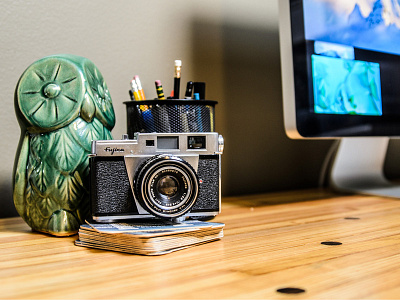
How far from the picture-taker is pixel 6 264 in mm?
446

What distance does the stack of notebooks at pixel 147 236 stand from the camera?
18.7 inches

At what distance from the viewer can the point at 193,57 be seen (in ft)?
2.97

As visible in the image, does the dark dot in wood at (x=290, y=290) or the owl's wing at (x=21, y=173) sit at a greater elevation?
the owl's wing at (x=21, y=173)

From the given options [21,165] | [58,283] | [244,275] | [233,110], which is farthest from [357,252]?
A: [233,110]

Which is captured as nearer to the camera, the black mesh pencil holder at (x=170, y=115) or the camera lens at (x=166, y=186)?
the camera lens at (x=166, y=186)

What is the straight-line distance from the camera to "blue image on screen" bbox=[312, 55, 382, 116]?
2.60 ft

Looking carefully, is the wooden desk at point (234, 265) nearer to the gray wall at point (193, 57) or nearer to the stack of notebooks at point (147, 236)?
the stack of notebooks at point (147, 236)

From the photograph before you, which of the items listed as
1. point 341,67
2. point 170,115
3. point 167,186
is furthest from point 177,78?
point 341,67

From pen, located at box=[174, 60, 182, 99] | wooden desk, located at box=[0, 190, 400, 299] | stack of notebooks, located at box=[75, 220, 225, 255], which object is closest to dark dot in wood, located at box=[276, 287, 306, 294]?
wooden desk, located at box=[0, 190, 400, 299]

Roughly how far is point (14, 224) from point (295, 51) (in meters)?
0.52

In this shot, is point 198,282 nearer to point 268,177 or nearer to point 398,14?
point 268,177

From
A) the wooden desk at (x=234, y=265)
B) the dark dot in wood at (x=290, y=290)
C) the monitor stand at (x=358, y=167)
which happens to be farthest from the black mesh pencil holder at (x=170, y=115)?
the monitor stand at (x=358, y=167)

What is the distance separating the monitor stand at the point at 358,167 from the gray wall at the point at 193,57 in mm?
104

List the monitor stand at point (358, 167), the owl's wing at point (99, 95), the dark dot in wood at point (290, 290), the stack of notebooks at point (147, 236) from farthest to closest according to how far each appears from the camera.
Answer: the monitor stand at point (358, 167) < the owl's wing at point (99, 95) < the stack of notebooks at point (147, 236) < the dark dot in wood at point (290, 290)
